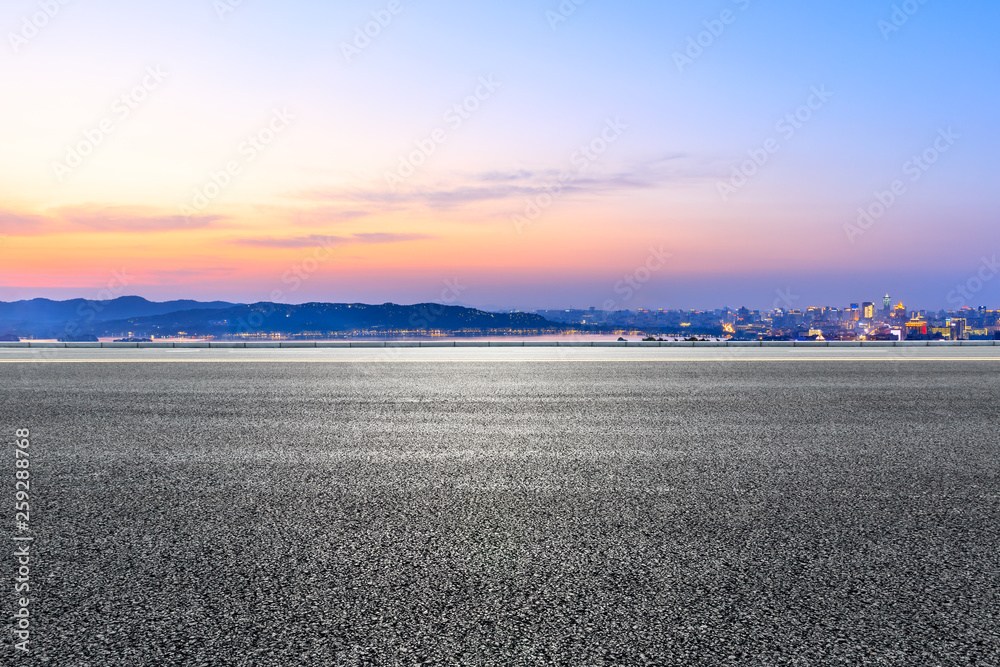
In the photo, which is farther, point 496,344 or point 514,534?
point 496,344

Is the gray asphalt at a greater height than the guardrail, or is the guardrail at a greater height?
the guardrail

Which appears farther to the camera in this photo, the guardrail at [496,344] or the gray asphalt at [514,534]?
the guardrail at [496,344]

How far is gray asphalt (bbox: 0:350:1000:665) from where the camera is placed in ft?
9.26

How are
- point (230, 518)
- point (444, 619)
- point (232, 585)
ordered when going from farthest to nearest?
point (230, 518), point (232, 585), point (444, 619)

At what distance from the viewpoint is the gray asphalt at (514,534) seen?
9.26 ft

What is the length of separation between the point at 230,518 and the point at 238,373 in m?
10.2

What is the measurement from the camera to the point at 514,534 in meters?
4.09

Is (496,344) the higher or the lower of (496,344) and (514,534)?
the higher

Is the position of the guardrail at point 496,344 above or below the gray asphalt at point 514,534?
above

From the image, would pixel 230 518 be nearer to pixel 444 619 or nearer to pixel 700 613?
pixel 444 619

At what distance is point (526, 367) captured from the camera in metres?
15.3

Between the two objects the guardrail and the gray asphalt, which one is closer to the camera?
the gray asphalt

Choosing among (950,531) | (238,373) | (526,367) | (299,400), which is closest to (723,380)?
(526,367)

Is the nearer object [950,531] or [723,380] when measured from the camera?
[950,531]
